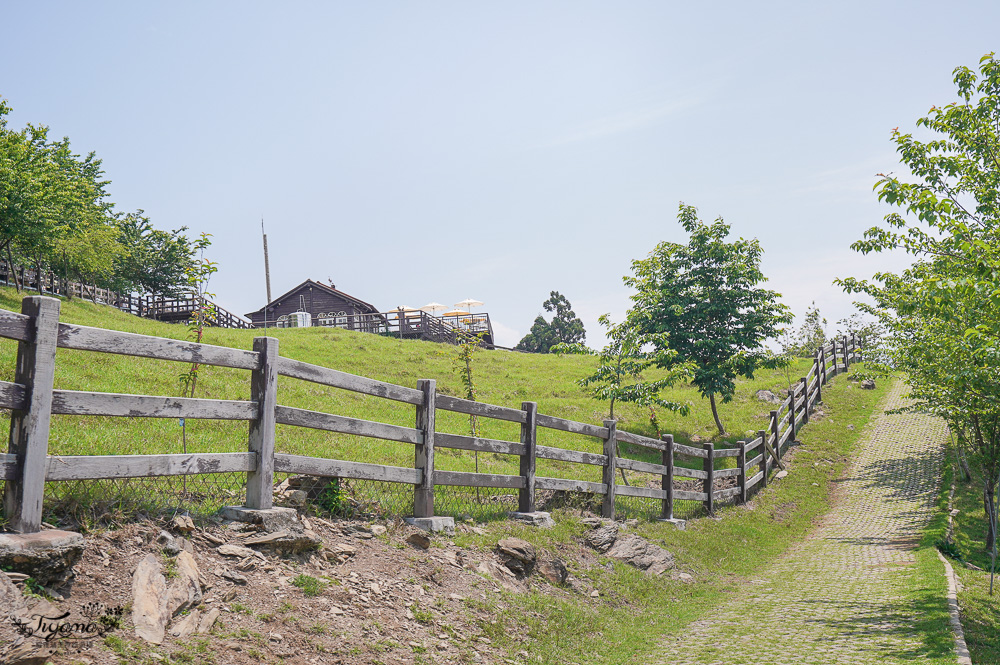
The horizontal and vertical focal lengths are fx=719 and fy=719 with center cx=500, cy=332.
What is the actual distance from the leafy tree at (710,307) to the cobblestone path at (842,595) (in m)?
5.24

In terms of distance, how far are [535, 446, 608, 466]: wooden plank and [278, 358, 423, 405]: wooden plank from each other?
2.71 metres

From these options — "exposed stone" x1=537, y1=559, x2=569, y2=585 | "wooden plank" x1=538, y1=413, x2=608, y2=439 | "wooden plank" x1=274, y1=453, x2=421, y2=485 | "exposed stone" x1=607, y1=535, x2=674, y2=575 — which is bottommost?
"exposed stone" x1=607, y1=535, x2=674, y2=575

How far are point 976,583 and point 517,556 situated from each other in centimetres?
810

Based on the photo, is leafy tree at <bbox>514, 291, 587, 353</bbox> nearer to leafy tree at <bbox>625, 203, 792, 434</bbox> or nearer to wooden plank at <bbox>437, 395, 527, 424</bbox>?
leafy tree at <bbox>625, 203, 792, 434</bbox>

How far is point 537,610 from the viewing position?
732cm

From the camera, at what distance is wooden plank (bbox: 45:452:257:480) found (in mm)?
4703

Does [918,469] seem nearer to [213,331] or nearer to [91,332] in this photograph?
[91,332]

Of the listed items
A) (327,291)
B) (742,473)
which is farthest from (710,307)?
(327,291)

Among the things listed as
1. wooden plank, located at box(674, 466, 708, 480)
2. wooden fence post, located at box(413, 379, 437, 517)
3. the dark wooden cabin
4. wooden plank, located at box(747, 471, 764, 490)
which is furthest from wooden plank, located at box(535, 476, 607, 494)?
the dark wooden cabin

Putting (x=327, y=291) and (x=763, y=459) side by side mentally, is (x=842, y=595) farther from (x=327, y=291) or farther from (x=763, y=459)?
(x=327, y=291)

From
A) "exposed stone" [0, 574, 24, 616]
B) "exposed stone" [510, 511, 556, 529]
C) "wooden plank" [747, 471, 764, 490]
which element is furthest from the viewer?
"wooden plank" [747, 471, 764, 490]

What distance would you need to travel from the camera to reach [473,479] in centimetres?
866

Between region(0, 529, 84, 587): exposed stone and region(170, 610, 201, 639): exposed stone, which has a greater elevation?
region(0, 529, 84, 587): exposed stone

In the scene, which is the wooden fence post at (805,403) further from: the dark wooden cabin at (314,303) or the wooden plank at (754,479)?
the dark wooden cabin at (314,303)
